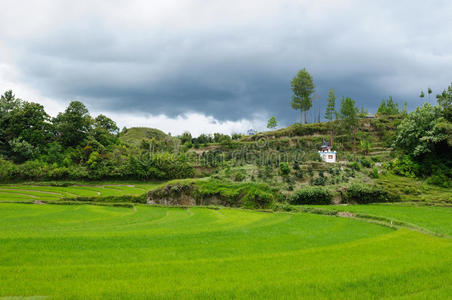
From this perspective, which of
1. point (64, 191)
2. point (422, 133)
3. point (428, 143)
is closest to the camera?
point (428, 143)

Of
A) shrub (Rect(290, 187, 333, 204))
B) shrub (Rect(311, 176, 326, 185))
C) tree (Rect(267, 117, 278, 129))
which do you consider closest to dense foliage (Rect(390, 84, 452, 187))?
shrub (Rect(311, 176, 326, 185))

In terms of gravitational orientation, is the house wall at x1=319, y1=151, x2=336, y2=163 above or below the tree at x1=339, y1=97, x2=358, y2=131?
below

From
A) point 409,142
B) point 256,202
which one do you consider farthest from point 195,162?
point 409,142

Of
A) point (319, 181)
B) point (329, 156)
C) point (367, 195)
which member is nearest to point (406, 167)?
point (329, 156)

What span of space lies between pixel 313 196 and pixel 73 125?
64.0m

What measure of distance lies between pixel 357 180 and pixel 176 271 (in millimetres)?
30316

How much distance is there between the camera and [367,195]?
3081 centimetres

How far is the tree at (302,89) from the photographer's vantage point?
76562 mm

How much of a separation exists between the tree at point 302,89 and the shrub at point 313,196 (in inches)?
2024

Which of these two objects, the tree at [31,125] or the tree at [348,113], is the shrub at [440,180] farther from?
the tree at [31,125]

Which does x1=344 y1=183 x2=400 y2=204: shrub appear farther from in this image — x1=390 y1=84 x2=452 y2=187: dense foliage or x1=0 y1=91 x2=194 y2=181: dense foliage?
x1=0 y1=91 x2=194 y2=181: dense foliage

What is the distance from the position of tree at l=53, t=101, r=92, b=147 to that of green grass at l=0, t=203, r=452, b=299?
60.1 meters

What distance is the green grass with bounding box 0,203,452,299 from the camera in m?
7.78

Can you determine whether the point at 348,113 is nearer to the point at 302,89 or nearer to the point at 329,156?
the point at 302,89
